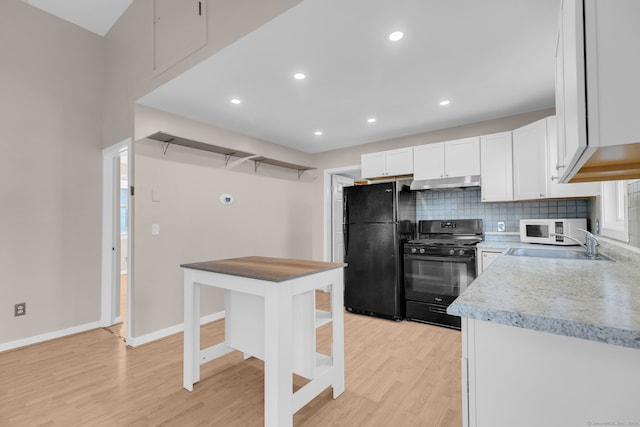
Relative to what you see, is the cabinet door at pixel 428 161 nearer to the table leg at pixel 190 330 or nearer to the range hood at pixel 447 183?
the range hood at pixel 447 183

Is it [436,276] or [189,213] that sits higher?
[189,213]

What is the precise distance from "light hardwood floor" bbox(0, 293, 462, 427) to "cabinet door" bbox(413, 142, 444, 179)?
6.08 feet

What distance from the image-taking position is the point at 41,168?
311 cm

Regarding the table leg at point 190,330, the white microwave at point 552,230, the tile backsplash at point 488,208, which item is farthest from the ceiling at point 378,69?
the table leg at point 190,330

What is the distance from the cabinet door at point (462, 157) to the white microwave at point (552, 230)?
782 millimetres

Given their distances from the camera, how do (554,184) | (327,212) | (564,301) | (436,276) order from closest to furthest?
1. (564,301)
2. (554,184)
3. (436,276)
4. (327,212)

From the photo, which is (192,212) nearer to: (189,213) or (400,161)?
(189,213)

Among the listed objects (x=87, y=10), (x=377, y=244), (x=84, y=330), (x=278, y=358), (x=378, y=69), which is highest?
(x=87, y=10)

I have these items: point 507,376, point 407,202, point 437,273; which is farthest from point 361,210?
point 507,376

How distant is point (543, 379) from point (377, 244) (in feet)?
9.63

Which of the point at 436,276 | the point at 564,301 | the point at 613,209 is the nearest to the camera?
the point at 564,301

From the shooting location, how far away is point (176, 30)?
8.67 feet

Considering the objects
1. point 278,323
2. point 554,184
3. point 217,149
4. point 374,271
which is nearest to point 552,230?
point 554,184

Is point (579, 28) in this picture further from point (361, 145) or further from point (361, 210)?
point (361, 145)
